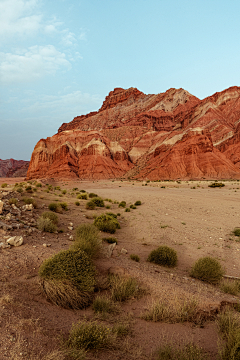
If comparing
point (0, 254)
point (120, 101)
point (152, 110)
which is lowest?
point (0, 254)

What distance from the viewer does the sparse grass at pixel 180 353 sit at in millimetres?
2963

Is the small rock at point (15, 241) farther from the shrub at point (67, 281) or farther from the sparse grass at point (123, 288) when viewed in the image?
the sparse grass at point (123, 288)

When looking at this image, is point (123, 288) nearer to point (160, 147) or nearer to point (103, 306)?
point (103, 306)

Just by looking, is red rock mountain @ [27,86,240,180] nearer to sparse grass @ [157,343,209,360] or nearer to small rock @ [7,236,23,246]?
small rock @ [7,236,23,246]

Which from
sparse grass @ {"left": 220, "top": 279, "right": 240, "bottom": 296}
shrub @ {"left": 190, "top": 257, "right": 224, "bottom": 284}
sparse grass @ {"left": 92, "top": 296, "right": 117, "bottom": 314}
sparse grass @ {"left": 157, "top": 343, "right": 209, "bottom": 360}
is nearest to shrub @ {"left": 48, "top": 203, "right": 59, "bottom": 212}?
shrub @ {"left": 190, "top": 257, "right": 224, "bottom": 284}

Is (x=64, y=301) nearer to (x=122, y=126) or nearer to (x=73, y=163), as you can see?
(x=73, y=163)

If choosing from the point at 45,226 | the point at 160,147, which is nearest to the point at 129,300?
the point at 45,226

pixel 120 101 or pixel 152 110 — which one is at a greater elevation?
pixel 120 101

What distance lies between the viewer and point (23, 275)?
4926 millimetres

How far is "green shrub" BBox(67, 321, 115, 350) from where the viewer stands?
3028 millimetres

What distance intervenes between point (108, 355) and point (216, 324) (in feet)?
7.42

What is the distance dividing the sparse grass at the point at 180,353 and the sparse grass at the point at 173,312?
0.79m

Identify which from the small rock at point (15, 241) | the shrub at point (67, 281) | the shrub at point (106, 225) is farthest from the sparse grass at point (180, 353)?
the shrub at point (106, 225)

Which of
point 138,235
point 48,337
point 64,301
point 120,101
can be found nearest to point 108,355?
point 48,337
